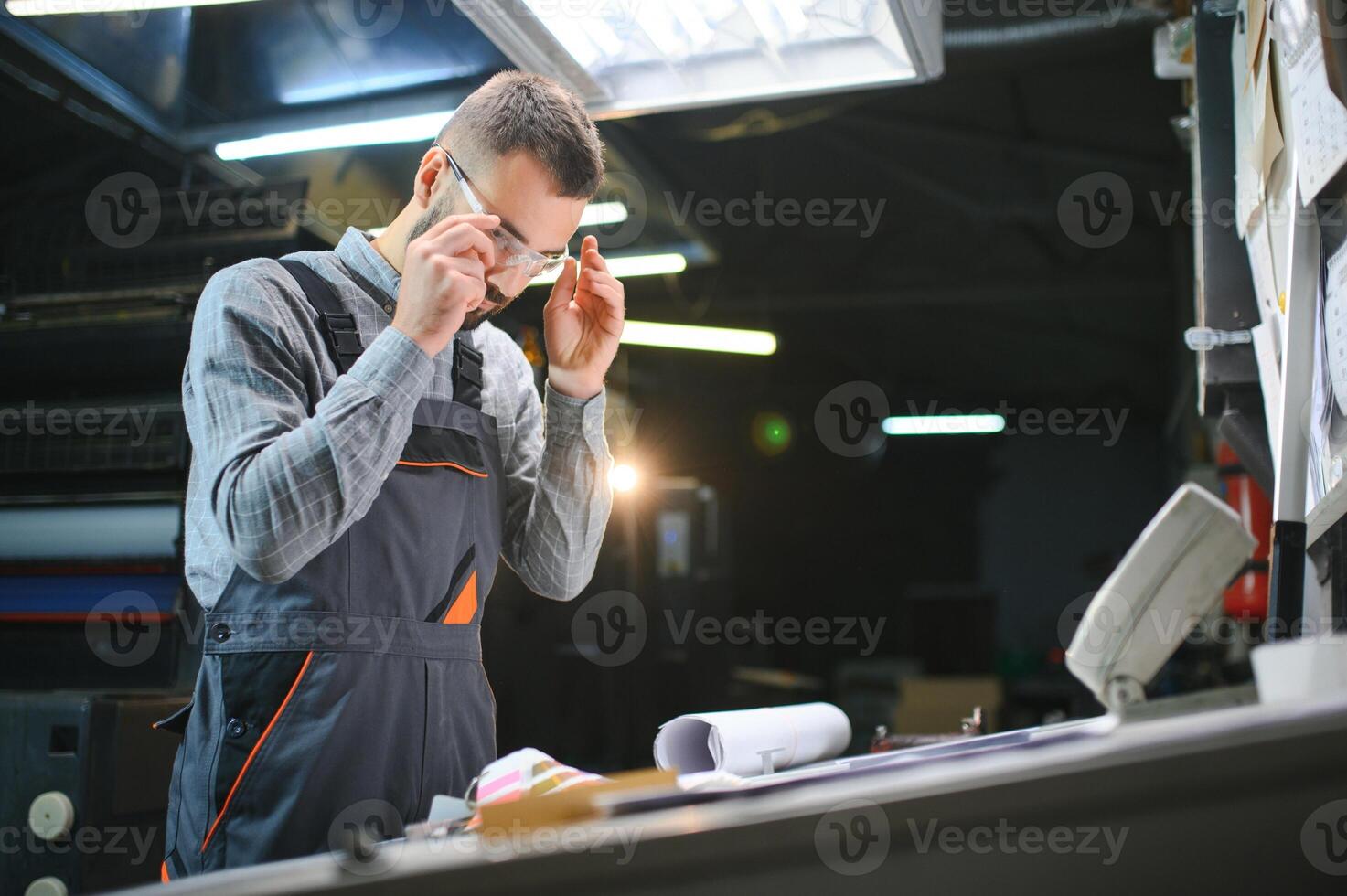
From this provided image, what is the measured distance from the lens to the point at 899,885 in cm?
68

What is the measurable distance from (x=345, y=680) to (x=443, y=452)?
33cm

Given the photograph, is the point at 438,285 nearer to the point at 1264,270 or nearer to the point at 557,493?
the point at 557,493

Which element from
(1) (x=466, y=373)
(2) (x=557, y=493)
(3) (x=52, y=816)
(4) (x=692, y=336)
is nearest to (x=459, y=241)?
(1) (x=466, y=373)

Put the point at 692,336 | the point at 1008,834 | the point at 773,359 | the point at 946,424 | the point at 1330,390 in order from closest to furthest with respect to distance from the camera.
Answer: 1. the point at 1008,834
2. the point at 1330,390
3. the point at 692,336
4. the point at 773,359
5. the point at 946,424

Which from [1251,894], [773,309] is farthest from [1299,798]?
[773,309]

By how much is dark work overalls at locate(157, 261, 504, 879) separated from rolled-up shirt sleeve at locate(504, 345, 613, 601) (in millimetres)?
167

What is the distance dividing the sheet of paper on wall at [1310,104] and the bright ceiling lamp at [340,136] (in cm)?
266

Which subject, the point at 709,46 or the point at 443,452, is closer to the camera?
the point at 443,452

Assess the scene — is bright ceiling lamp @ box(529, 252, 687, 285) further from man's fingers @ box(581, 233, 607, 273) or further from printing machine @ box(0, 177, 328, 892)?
man's fingers @ box(581, 233, 607, 273)

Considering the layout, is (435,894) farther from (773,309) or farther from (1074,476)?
(1074,476)

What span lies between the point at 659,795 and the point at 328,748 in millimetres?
605

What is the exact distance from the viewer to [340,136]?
3.53 m

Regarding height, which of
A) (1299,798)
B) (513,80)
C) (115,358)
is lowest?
(1299,798)

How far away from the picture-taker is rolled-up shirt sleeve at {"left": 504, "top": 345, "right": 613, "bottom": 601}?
5.26ft
